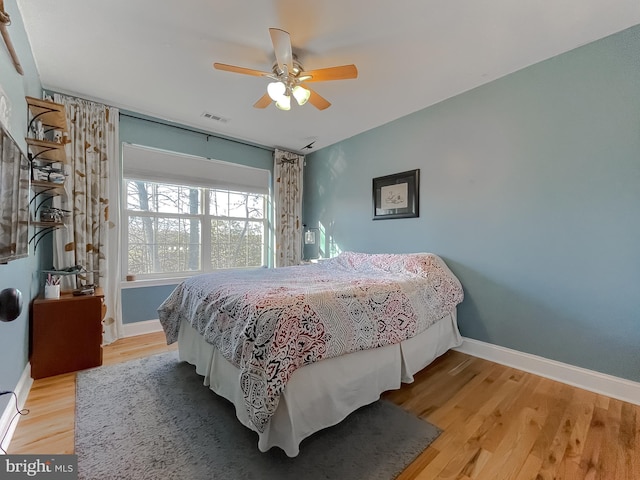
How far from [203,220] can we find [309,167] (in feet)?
6.56

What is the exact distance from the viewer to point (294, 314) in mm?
1434

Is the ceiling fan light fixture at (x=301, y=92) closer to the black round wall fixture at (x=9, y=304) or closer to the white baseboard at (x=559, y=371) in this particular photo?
the black round wall fixture at (x=9, y=304)

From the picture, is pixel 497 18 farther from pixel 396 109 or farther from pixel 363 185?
pixel 363 185

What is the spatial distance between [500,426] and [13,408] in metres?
2.94

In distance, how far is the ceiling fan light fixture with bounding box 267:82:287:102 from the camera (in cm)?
203

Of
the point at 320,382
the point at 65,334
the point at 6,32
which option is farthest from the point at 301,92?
the point at 65,334

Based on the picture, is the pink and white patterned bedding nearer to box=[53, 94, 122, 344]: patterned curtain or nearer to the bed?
the bed

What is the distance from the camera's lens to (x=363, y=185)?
3779 millimetres

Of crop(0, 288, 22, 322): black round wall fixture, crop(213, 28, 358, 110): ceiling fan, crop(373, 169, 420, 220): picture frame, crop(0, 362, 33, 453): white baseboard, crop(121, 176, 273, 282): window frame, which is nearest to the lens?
crop(0, 288, 22, 322): black round wall fixture

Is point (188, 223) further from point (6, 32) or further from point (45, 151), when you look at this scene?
point (6, 32)

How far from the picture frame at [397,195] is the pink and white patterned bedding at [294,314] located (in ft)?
2.37

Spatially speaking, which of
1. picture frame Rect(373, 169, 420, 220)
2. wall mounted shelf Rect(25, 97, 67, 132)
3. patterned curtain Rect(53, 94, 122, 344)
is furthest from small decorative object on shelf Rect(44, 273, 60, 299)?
picture frame Rect(373, 169, 420, 220)

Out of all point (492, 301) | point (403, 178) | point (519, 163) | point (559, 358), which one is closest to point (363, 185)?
point (403, 178)

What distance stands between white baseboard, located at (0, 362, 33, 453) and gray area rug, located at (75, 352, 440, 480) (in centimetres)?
28
